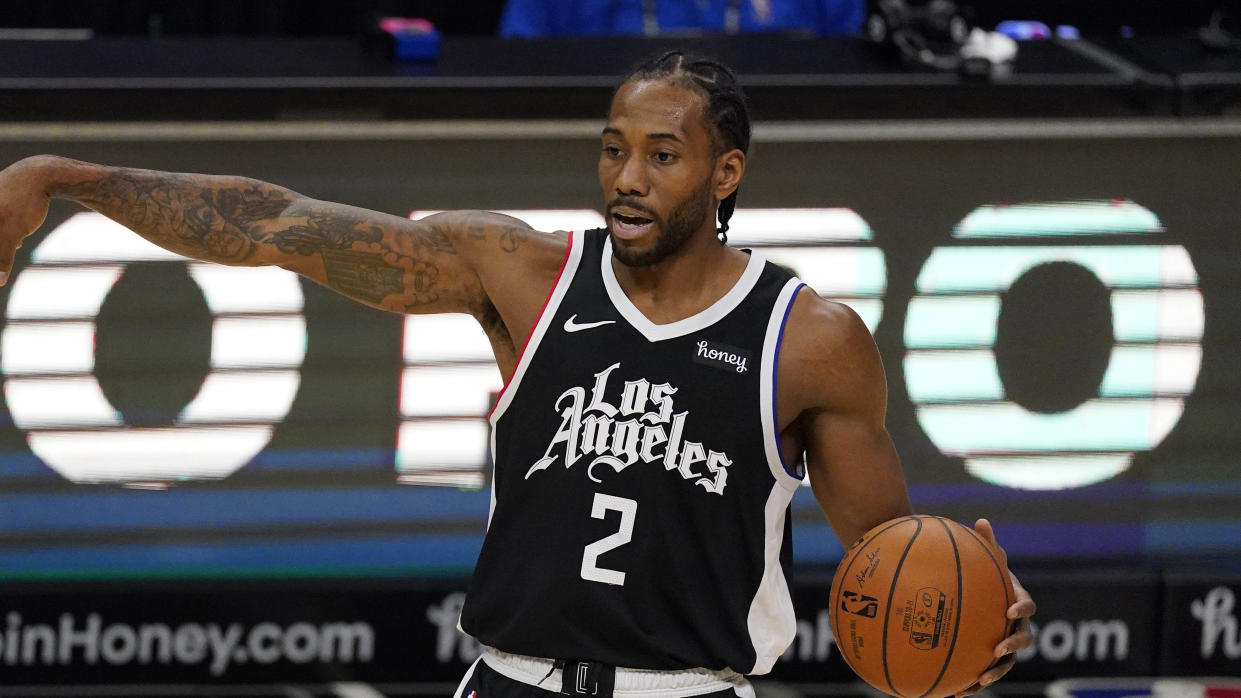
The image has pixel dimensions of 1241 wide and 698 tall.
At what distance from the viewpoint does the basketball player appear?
9.55 feet

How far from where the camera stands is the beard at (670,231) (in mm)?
2904

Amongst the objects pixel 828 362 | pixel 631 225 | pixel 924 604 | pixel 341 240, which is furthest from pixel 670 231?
pixel 924 604

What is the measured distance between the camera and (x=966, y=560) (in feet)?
10.2

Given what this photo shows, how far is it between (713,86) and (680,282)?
0.38m

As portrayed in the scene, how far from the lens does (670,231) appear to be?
292cm

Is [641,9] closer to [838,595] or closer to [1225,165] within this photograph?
[1225,165]

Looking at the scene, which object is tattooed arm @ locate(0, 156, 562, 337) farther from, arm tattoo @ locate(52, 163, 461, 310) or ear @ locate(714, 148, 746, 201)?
ear @ locate(714, 148, 746, 201)

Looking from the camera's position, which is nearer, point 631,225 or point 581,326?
point 631,225

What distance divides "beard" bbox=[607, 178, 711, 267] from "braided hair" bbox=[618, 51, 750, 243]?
10 cm

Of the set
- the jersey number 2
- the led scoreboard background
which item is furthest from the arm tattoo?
the led scoreboard background

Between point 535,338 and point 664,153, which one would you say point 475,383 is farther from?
point 664,153

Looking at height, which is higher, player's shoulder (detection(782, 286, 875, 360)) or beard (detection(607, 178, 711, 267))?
beard (detection(607, 178, 711, 267))

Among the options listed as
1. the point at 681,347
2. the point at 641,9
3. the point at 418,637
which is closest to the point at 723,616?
the point at 681,347

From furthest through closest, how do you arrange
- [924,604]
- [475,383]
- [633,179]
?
[475,383] < [924,604] < [633,179]
